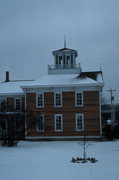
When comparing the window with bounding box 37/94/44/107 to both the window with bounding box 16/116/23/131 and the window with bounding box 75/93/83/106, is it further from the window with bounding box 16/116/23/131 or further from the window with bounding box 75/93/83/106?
the window with bounding box 16/116/23/131

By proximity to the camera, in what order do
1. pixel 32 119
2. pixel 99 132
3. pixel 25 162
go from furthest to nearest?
pixel 99 132
pixel 32 119
pixel 25 162

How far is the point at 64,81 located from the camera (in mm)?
38000

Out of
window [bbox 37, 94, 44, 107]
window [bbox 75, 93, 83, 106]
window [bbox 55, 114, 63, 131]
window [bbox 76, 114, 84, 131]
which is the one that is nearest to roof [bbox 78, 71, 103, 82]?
window [bbox 75, 93, 83, 106]

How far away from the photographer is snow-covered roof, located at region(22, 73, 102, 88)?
36.6 metres

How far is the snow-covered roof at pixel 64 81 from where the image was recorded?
36562mm

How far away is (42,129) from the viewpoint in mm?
37094

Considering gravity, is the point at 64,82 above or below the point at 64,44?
below

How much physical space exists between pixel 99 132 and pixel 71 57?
37.7 feet

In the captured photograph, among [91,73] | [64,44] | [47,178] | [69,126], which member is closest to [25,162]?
[47,178]

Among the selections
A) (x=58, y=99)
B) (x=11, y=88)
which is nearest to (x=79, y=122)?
(x=58, y=99)

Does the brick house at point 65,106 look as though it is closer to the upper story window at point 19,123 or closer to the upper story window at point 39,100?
the upper story window at point 39,100

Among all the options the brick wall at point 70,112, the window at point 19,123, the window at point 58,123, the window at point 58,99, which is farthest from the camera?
the window at point 58,99

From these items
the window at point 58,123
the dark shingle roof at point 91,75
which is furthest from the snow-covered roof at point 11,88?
the dark shingle roof at point 91,75

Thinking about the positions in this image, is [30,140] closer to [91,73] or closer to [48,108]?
[48,108]
